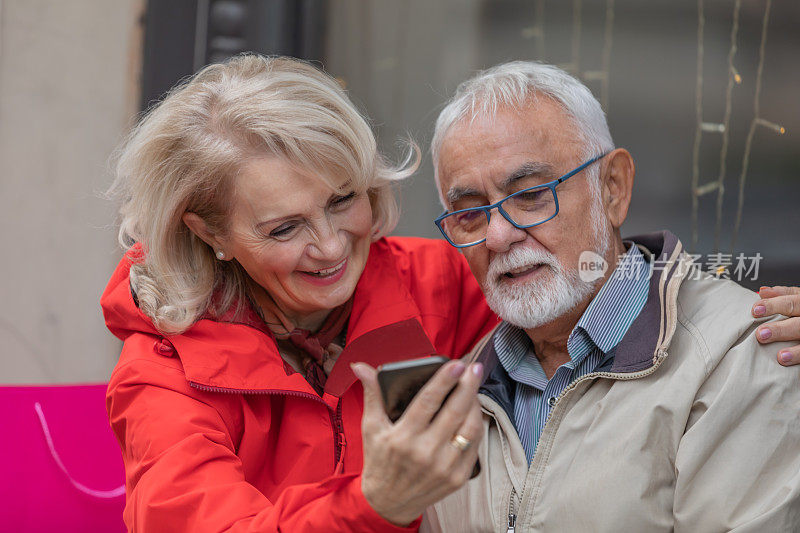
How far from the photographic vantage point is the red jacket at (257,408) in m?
1.62

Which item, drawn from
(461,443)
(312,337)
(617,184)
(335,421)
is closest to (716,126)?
(617,184)

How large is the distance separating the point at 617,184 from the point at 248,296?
102 centimetres

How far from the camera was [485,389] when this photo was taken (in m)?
2.10

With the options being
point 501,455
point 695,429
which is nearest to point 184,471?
point 501,455

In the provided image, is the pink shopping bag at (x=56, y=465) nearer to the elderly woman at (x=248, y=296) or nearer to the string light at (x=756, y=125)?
the elderly woman at (x=248, y=296)

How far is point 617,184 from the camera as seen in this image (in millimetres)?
2090

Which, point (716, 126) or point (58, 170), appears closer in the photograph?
point (716, 126)

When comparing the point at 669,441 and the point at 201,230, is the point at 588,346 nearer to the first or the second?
the point at 669,441

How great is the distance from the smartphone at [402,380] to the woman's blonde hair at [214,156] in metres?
0.80

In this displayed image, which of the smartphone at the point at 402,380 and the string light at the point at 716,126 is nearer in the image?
the smartphone at the point at 402,380

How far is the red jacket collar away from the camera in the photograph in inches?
76.9

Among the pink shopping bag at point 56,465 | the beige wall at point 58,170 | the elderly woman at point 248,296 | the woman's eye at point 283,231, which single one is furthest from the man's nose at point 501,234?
the beige wall at point 58,170

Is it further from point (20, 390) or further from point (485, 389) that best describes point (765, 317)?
point (20, 390)

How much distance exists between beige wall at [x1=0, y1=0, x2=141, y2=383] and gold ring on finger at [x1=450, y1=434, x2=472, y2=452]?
2.64 metres
